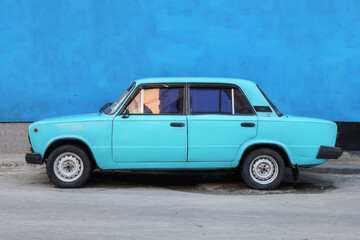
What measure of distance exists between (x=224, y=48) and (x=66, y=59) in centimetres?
333

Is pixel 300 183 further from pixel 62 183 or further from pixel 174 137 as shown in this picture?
pixel 62 183

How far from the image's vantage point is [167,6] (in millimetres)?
11266

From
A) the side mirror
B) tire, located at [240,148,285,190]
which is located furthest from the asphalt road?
the side mirror

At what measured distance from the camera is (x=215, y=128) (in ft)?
25.7

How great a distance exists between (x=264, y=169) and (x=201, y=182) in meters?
1.20

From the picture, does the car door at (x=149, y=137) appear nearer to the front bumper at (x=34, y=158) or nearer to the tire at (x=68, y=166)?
the tire at (x=68, y=166)

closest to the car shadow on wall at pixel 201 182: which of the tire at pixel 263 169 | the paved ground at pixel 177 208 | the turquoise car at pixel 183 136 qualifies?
the paved ground at pixel 177 208

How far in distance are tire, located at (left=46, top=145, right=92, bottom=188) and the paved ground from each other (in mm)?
158

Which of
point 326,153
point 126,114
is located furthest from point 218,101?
point 326,153

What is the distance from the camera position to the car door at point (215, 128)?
7820 millimetres

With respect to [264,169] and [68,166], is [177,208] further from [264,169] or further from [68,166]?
[68,166]

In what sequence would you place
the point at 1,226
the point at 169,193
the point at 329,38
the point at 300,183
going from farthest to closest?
the point at 329,38, the point at 300,183, the point at 169,193, the point at 1,226

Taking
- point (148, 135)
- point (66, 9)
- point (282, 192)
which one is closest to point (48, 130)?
point (148, 135)

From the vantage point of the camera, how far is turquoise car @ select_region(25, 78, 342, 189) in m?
7.78
